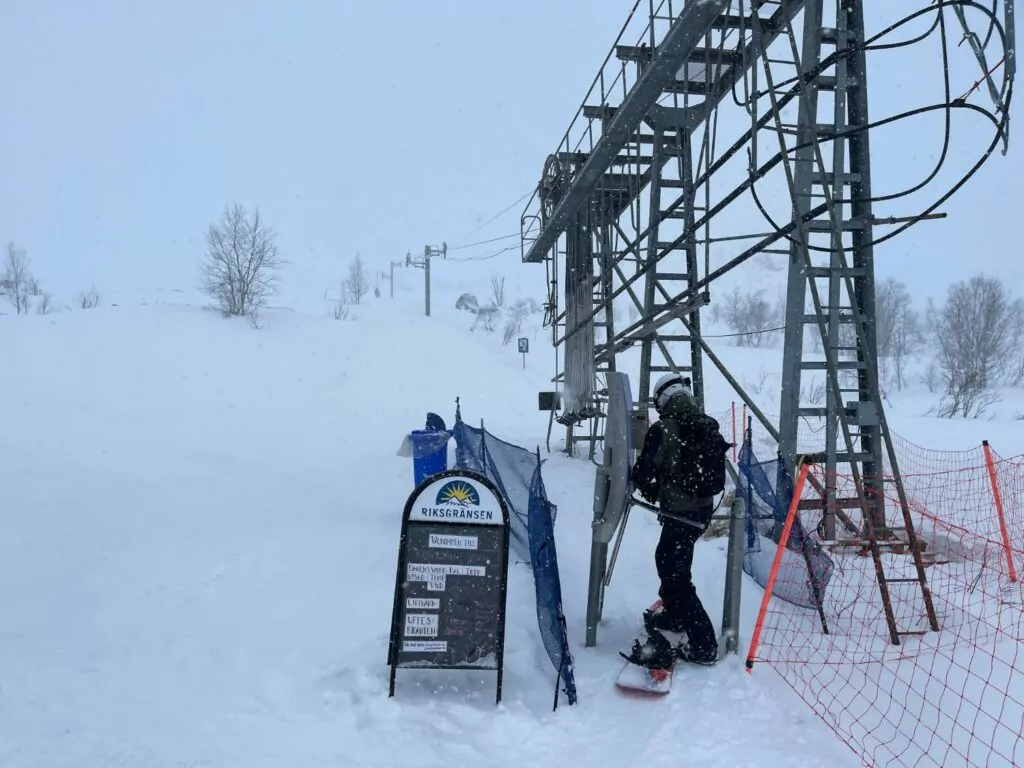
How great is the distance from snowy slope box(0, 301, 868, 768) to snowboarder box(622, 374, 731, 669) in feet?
0.96

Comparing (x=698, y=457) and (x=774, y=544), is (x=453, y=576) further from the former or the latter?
(x=774, y=544)

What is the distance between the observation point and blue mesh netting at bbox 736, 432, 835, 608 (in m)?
5.73

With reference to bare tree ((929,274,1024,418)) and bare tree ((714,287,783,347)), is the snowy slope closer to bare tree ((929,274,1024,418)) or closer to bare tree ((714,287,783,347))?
bare tree ((929,274,1024,418))

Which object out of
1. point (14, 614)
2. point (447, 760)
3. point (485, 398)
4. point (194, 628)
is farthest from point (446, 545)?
point (485, 398)

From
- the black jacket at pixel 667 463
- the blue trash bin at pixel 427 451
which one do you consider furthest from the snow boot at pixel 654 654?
the blue trash bin at pixel 427 451

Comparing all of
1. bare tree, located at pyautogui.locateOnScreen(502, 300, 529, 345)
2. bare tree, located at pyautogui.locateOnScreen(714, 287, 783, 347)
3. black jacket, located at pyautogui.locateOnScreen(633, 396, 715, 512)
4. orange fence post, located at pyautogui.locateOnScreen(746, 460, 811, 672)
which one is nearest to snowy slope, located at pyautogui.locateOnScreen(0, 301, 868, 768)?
orange fence post, located at pyautogui.locateOnScreen(746, 460, 811, 672)

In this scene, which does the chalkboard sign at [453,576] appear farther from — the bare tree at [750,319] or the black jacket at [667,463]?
the bare tree at [750,319]

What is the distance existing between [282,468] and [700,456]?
10.4 metres

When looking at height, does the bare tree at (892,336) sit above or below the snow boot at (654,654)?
above

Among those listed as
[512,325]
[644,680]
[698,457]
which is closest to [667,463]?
[698,457]

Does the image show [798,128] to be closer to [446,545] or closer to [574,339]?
[446,545]

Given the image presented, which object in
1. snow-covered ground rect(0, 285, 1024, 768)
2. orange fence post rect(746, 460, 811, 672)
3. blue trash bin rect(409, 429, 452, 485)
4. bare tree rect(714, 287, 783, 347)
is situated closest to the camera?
snow-covered ground rect(0, 285, 1024, 768)

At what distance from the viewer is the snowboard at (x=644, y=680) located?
440 cm

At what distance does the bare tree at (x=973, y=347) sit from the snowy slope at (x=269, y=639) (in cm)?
2567
